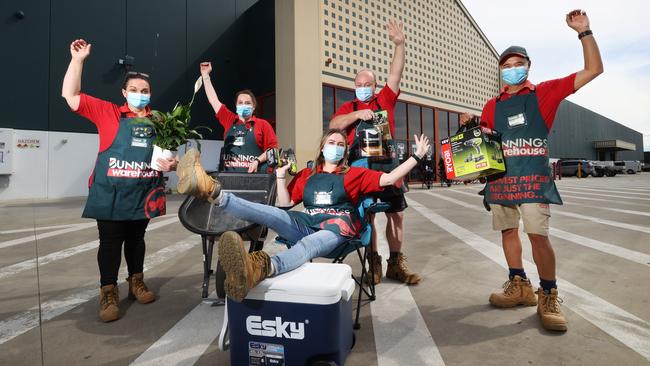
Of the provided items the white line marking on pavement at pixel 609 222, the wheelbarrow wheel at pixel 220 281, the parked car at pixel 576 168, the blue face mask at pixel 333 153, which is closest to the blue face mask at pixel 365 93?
the blue face mask at pixel 333 153

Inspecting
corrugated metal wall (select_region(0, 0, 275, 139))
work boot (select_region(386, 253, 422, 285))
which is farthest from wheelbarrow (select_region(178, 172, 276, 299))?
corrugated metal wall (select_region(0, 0, 275, 139))

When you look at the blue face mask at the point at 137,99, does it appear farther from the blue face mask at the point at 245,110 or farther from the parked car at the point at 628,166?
the parked car at the point at 628,166

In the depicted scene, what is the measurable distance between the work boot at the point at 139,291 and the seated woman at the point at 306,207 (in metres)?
1.31

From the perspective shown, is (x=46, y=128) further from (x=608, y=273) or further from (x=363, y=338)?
(x=608, y=273)

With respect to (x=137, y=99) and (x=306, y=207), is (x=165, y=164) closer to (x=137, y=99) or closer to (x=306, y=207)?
(x=137, y=99)

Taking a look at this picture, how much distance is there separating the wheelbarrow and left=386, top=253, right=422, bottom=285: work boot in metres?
1.32

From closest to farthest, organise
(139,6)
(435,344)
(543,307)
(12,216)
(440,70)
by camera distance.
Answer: (435,344)
(543,307)
(12,216)
(139,6)
(440,70)

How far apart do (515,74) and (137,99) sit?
117 inches

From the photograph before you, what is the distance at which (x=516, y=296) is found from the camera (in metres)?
2.47

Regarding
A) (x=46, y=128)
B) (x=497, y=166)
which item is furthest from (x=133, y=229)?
(x=46, y=128)

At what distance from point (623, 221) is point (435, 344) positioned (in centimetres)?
665

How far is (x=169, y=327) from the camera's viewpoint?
7.27 feet

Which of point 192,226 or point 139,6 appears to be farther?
point 139,6

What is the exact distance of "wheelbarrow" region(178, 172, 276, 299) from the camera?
243 cm
